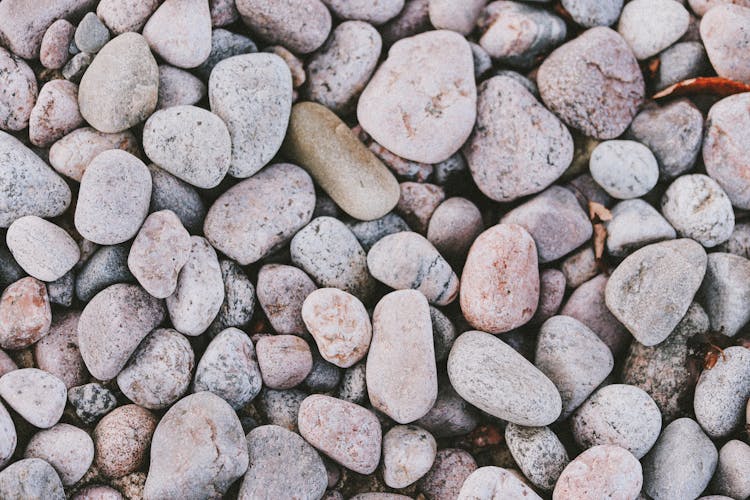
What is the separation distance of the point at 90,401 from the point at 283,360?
1.61 feet

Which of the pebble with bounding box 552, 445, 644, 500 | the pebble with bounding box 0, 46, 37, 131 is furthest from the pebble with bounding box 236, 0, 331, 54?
the pebble with bounding box 552, 445, 644, 500

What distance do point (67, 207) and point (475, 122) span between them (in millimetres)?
1165

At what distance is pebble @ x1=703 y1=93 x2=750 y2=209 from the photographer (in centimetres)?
197

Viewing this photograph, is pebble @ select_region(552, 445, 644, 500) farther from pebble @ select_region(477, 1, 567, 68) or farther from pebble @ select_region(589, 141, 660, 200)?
pebble @ select_region(477, 1, 567, 68)

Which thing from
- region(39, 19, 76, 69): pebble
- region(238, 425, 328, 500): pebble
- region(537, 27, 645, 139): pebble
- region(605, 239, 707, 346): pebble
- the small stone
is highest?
region(39, 19, 76, 69): pebble

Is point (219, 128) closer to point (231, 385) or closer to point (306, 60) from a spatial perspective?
point (306, 60)

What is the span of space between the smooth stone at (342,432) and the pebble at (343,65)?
2.93 ft

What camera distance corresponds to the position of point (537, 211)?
1974 mm

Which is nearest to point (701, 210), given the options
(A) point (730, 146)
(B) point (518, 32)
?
(A) point (730, 146)

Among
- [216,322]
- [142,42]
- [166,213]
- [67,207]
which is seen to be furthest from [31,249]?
[142,42]

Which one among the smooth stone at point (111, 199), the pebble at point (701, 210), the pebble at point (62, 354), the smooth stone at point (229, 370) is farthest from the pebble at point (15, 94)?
the pebble at point (701, 210)

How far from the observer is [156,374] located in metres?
1.74

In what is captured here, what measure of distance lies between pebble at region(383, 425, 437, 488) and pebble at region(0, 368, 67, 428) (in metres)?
0.82

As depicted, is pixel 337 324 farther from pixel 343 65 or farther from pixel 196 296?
pixel 343 65
